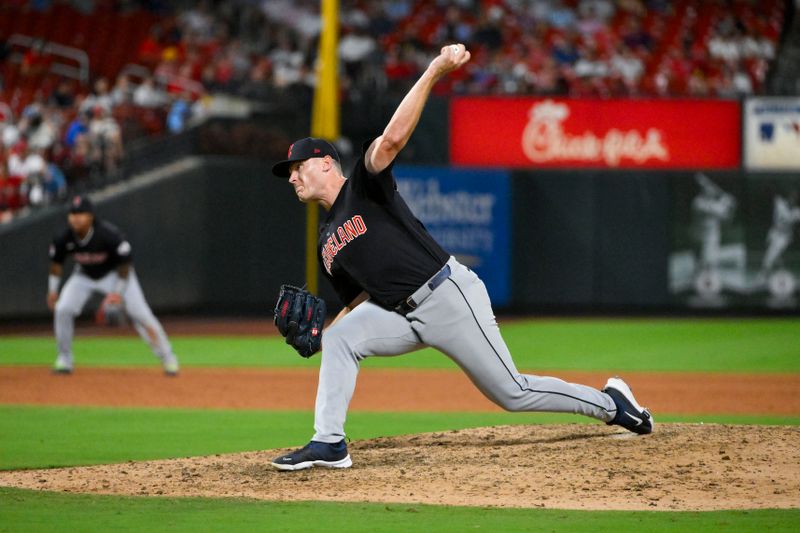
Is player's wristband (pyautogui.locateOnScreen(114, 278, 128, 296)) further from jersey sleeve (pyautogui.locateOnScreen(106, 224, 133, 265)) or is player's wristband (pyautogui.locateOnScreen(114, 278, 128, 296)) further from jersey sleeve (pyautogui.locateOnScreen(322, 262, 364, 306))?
jersey sleeve (pyautogui.locateOnScreen(322, 262, 364, 306))

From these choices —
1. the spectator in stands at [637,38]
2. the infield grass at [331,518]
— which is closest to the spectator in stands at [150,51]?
the spectator in stands at [637,38]

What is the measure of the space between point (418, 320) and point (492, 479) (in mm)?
938

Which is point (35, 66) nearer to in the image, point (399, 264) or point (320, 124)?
point (320, 124)

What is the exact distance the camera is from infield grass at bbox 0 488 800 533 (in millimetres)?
5594

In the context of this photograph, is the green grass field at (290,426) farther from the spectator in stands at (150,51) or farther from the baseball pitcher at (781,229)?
the spectator in stands at (150,51)

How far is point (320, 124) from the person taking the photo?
20203 millimetres

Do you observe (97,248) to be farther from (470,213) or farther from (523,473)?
(470,213)

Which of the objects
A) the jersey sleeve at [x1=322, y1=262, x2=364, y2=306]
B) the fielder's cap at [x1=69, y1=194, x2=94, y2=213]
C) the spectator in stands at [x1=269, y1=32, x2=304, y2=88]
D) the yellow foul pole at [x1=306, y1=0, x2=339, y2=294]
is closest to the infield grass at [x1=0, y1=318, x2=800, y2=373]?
the yellow foul pole at [x1=306, y1=0, x2=339, y2=294]

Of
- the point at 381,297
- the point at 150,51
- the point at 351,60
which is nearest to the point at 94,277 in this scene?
the point at 381,297

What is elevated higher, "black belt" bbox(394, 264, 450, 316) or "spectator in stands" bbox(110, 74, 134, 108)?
"spectator in stands" bbox(110, 74, 134, 108)

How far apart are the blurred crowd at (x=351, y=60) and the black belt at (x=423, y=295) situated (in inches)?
548

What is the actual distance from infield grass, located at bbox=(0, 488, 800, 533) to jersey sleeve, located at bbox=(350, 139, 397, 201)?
5.22 feet

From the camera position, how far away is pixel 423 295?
21.8ft

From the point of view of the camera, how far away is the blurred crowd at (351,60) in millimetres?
20391
